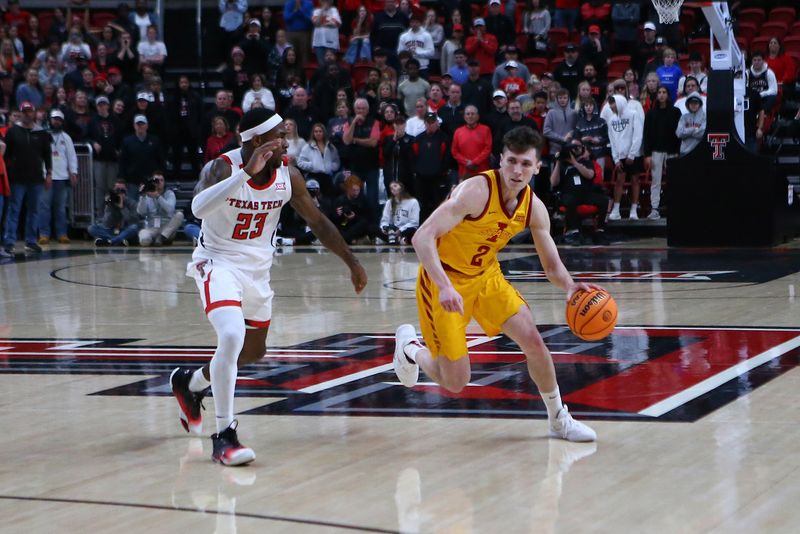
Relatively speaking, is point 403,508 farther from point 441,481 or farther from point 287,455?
point 287,455

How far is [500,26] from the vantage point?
22406mm

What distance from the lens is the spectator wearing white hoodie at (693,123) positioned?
62.2 ft

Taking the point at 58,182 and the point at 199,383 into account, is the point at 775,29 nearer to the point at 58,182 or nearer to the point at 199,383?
the point at 58,182

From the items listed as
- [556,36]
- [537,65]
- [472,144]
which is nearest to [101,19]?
[537,65]

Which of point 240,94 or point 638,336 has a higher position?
point 240,94

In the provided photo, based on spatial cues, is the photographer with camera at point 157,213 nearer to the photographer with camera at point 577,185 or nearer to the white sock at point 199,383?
the photographer with camera at point 577,185

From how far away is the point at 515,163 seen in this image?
6.34 meters

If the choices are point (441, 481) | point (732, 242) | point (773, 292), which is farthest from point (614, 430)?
point (732, 242)

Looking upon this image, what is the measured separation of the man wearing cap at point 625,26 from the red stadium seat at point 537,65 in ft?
4.14

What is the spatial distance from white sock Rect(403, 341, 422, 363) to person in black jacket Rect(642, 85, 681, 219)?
41.4ft

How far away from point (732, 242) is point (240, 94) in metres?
9.20

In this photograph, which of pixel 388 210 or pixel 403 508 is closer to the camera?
pixel 403 508

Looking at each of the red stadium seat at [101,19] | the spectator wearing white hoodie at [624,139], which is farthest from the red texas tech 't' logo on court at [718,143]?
the red stadium seat at [101,19]

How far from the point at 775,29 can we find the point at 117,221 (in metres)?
11.7
